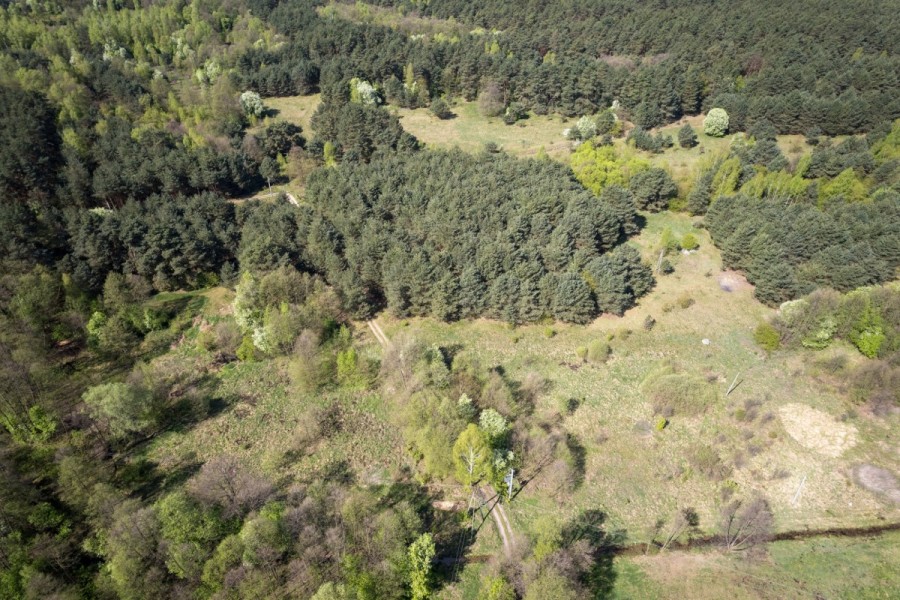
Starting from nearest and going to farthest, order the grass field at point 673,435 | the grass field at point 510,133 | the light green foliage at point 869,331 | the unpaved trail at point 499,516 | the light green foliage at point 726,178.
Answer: the grass field at point 673,435, the unpaved trail at point 499,516, the light green foliage at point 869,331, the light green foliage at point 726,178, the grass field at point 510,133

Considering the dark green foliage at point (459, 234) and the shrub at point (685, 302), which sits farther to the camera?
the shrub at point (685, 302)

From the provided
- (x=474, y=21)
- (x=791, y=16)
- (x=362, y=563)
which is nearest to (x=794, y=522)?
(x=362, y=563)

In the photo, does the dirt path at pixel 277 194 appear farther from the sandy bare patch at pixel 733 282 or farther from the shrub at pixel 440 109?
the sandy bare patch at pixel 733 282

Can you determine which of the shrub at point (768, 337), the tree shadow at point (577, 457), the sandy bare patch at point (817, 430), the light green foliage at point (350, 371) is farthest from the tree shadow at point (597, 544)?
the shrub at point (768, 337)

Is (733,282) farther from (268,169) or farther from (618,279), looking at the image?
(268,169)

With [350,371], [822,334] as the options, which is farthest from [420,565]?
[822,334]

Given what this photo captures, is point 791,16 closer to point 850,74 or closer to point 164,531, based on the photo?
point 850,74

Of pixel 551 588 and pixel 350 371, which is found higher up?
pixel 551 588
